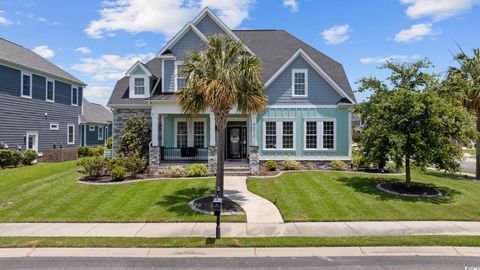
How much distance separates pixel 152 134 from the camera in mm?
19516

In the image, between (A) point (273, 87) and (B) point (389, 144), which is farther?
(A) point (273, 87)

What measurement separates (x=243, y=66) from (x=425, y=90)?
8.63 meters

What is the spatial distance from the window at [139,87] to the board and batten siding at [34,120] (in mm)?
10964

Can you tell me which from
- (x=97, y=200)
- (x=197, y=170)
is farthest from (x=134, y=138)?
(x=97, y=200)

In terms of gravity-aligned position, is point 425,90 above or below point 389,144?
above

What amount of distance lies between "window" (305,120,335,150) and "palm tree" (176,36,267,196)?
29.7ft

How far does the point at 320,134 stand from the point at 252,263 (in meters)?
14.4

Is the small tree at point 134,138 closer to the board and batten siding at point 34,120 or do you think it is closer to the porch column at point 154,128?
the porch column at point 154,128

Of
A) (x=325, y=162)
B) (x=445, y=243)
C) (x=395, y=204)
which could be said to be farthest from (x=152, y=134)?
(x=445, y=243)

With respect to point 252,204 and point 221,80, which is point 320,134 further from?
point 221,80

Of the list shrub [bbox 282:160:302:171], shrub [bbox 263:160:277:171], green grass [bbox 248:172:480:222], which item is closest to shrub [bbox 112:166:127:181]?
green grass [bbox 248:172:480:222]

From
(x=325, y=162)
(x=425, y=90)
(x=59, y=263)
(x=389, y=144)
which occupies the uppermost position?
(x=425, y=90)

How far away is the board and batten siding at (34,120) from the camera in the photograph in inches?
944

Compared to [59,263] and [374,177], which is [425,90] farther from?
[59,263]
